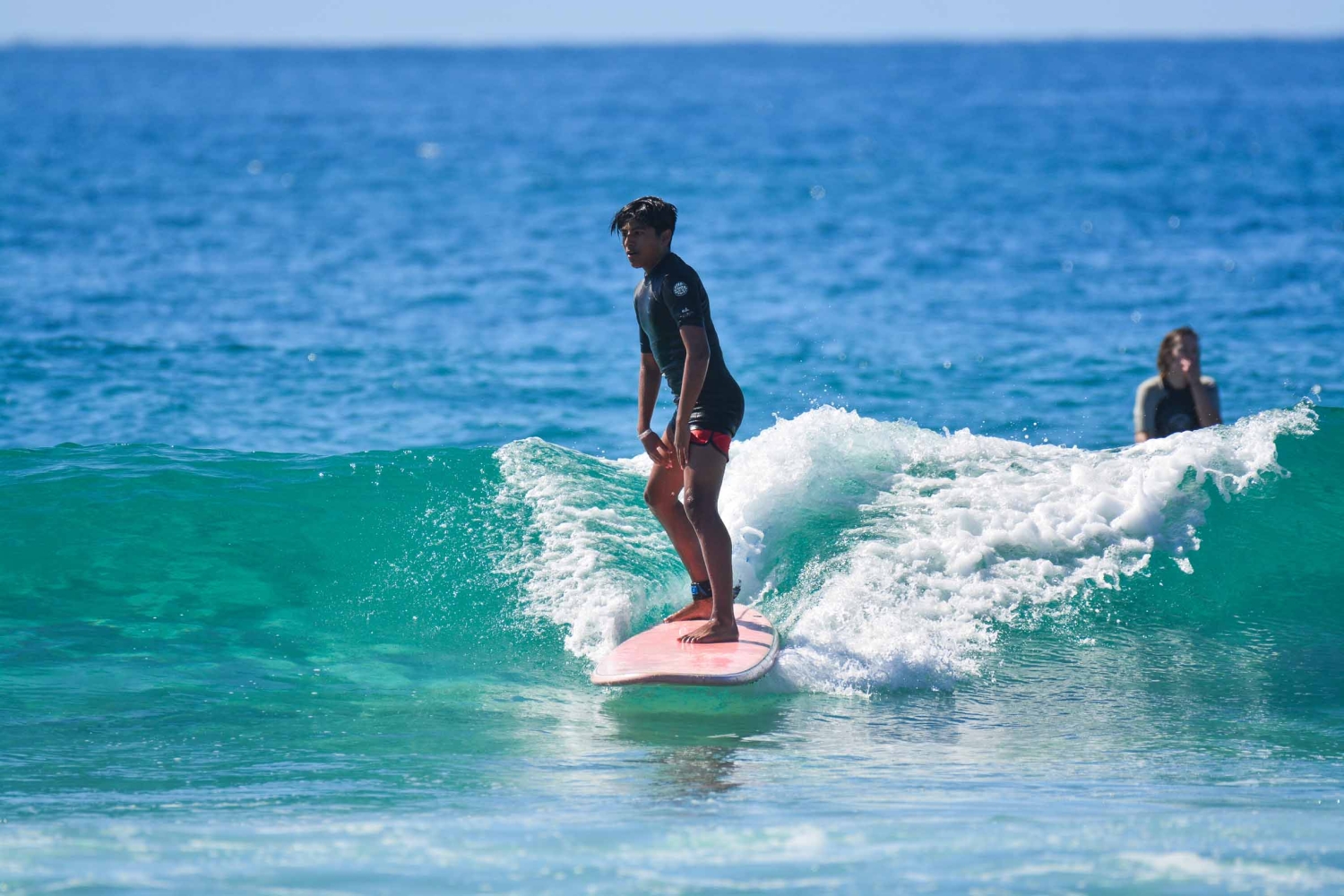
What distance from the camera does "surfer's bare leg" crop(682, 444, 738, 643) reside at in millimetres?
6246

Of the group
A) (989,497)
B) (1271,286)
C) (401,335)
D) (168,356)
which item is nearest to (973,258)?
(1271,286)

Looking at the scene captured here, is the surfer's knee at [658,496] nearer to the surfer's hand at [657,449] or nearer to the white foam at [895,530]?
the surfer's hand at [657,449]

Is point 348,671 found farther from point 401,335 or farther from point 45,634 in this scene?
point 401,335

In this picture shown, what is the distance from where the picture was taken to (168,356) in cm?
1580

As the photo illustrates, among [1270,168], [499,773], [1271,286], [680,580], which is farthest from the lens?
[1270,168]

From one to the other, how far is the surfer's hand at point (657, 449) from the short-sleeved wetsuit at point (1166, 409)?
5006 mm

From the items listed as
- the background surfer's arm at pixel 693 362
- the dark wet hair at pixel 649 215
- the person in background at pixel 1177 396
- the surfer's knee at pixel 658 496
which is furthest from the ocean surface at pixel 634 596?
the dark wet hair at pixel 649 215

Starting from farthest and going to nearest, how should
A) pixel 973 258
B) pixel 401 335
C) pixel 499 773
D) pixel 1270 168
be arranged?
pixel 1270 168
pixel 973 258
pixel 401 335
pixel 499 773

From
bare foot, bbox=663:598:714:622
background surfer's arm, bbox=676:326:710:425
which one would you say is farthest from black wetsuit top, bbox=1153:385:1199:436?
background surfer's arm, bbox=676:326:710:425

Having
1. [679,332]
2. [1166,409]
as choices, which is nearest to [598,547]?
[679,332]

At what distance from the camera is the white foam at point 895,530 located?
720 centimetres

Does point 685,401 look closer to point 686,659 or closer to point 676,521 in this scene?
point 676,521

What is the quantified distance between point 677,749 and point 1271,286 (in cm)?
1713

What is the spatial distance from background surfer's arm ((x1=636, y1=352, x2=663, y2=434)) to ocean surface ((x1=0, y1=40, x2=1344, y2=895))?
52.2 inches
